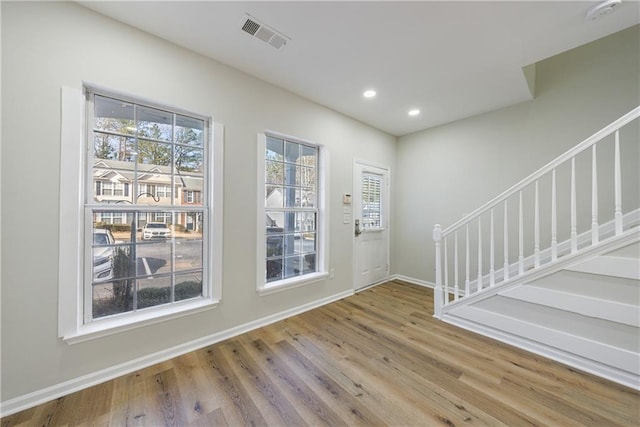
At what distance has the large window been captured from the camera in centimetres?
277

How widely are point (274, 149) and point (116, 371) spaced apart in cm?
248

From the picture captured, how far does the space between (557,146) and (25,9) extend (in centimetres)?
506

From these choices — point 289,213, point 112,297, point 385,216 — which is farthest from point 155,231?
point 385,216

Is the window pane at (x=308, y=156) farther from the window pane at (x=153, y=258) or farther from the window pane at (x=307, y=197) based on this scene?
the window pane at (x=153, y=258)

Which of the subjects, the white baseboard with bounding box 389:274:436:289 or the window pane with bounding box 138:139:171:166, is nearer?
the window pane with bounding box 138:139:171:166

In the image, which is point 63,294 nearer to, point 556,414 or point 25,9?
point 25,9

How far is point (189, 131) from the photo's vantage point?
2266 mm

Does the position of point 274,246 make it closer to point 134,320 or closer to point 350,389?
point 134,320

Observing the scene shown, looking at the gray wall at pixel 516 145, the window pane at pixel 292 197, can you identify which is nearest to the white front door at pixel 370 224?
the gray wall at pixel 516 145

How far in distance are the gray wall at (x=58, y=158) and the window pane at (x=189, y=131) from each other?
0.14 m

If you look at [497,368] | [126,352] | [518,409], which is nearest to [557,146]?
[497,368]

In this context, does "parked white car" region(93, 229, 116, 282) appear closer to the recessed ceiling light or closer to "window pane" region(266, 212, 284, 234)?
"window pane" region(266, 212, 284, 234)

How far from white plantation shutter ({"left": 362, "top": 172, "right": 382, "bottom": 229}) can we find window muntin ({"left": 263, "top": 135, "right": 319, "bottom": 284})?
1.02 meters

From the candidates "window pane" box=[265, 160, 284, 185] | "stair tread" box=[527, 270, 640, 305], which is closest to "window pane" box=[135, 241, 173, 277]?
"window pane" box=[265, 160, 284, 185]
